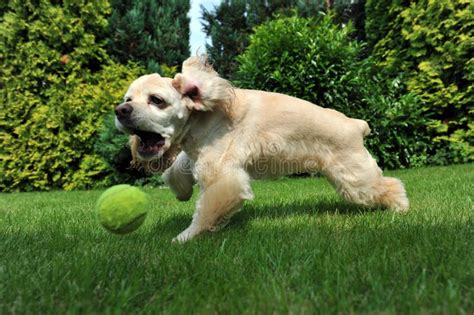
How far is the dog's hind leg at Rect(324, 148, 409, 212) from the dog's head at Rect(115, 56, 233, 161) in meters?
0.95

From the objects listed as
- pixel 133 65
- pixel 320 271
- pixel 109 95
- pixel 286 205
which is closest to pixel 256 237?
pixel 320 271

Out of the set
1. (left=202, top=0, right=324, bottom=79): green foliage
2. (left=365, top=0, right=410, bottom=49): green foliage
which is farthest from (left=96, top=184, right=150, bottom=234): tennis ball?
(left=365, top=0, right=410, bottom=49): green foliage

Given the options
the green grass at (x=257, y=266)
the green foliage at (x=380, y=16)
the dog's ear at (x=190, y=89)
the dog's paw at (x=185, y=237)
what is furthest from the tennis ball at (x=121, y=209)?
the green foliage at (x=380, y=16)

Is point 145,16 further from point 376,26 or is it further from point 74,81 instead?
point 376,26

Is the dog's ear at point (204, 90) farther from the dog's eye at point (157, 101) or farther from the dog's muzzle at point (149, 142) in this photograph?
the dog's muzzle at point (149, 142)

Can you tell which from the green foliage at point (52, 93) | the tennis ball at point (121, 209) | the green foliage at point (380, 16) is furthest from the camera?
the green foliage at point (380, 16)

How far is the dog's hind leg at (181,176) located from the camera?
130 inches

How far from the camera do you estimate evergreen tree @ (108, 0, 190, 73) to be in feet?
25.5

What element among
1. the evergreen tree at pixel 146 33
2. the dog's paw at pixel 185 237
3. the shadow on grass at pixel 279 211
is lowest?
the shadow on grass at pixel 279 211

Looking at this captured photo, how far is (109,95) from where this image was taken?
7223 millimetres

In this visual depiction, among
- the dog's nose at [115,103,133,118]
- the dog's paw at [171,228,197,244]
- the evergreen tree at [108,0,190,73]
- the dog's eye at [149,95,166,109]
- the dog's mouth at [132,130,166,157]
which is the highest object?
the evergreen tree at [108,0,190,73]

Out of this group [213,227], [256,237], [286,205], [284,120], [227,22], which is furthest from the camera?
[227,22]

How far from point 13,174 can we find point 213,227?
5988 millimetres

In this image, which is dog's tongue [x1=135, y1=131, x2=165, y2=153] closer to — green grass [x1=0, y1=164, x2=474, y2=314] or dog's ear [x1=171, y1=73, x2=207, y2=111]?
dog's ear [x1=171, y1=73, x2=207, y2=111]
